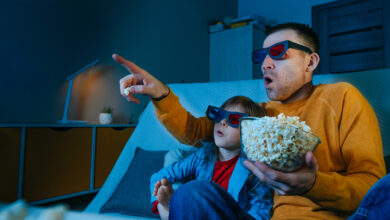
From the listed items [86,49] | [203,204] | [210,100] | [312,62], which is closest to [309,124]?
[312,62]

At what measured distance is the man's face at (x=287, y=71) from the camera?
2.29 ft

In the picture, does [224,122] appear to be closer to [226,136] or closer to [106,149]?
[226,136]

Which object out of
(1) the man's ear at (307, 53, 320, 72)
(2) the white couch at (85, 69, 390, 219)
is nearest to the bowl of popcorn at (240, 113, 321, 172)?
(1) the man's ear at (307, 53, 320, 72)

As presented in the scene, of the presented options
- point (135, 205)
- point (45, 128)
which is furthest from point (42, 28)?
point (135, 205)

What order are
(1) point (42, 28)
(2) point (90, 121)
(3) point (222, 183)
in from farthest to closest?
(2) point (90, 121), (1) point (42, 28), (3) point (222, 183)

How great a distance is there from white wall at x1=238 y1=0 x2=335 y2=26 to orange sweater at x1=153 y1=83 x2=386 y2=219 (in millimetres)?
2721

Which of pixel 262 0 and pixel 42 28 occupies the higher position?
pixel 262 0

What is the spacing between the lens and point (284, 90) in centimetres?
70

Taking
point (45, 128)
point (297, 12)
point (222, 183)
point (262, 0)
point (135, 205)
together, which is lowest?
point (135, 205)

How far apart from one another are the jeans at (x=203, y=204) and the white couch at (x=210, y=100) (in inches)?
15.5

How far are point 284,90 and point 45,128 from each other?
1493mm

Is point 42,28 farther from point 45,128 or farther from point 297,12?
point 297,12

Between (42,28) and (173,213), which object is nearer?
(173,213)

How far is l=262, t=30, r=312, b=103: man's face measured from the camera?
0.70m
